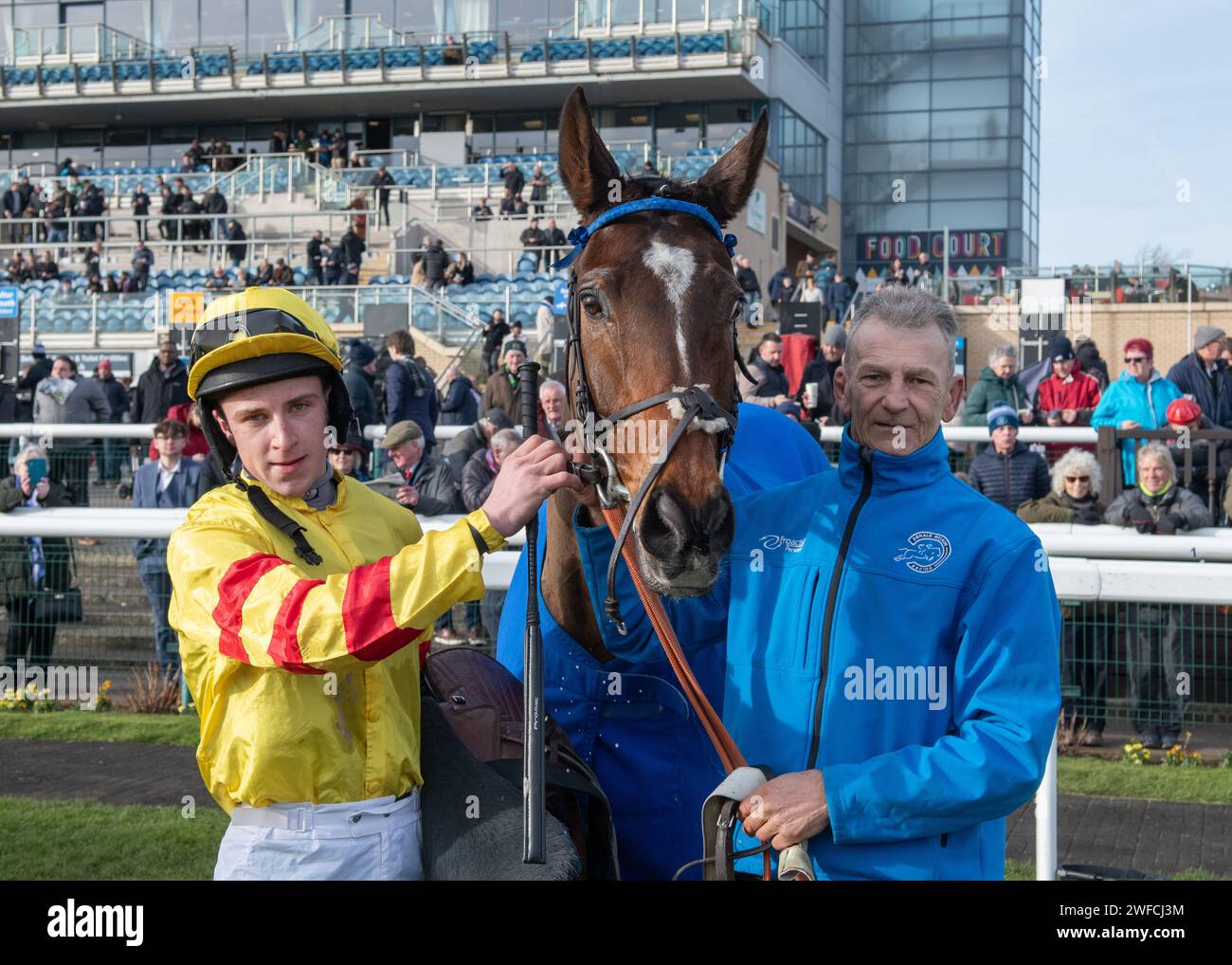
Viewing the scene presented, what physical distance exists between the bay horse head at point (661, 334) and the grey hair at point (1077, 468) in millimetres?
4978

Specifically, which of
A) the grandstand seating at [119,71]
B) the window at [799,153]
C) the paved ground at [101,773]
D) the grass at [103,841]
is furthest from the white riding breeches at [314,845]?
the grandstand seating at [119,71]

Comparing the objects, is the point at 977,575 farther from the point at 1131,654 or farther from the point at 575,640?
the point at 1131,654

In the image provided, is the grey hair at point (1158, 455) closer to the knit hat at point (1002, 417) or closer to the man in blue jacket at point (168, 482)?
the knit hat at point (1002, 417)

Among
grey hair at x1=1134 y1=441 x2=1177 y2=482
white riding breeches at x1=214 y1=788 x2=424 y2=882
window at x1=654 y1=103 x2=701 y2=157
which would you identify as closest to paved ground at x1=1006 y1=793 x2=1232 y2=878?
grey hair at x1=1134 y1=441 x2=1177 y2=482

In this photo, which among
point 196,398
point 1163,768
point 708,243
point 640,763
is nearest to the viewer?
point 196,398

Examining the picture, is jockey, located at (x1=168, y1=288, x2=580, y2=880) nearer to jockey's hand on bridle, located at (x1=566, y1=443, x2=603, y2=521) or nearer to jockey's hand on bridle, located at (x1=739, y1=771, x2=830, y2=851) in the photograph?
jockey's hand on bridle, located at (x1=566, y1=443, x2=603, y2=521)

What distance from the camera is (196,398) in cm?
232

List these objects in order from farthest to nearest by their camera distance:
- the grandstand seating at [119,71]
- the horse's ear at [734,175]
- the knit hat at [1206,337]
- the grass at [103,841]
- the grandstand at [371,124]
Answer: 1. the grandstand seating at [119,71]
2. the grandstand at [371,124]
3. the knit hat at [1206,337]
4. the grass at [103,841]
5. the horse's ear at [734,175]

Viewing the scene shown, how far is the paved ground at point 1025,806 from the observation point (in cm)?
500

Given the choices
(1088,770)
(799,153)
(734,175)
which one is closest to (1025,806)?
(1088,770)

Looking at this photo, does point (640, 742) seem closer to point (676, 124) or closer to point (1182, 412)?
point (1182, 412)

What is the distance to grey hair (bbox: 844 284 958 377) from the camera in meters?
2.24
